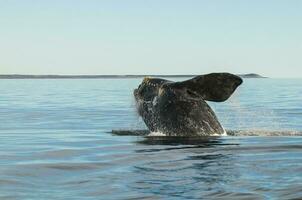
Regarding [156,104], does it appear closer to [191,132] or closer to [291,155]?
[191,132]

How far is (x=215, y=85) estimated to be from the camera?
14.6 metres

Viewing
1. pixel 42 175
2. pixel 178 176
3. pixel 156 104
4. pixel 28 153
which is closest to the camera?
pixel 178 176

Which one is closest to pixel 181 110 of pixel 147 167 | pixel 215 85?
pixel 215 85

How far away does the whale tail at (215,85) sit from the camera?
14.4m

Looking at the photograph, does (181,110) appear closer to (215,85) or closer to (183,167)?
(215,85)

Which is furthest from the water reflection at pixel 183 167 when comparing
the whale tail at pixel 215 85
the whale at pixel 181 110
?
the whale tail at pixel 215 85

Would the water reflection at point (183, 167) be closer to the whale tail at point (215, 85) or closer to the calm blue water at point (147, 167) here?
the calm blue water at point (147, 167)

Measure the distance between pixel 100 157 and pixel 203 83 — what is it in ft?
12.1

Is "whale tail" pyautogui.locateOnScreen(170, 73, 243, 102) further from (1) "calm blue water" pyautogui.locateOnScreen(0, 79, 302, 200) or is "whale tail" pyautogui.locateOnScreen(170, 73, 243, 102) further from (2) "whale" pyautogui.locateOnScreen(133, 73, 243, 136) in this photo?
(1) "calm blue water" pyautogui.locateOnScreen(0, 79, 302, 200)

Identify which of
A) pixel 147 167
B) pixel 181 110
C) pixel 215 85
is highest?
pixel 215 85

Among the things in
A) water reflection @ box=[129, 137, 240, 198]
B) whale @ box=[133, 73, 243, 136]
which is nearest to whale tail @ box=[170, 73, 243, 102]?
whale @ box=[133, 73, 243, 136]

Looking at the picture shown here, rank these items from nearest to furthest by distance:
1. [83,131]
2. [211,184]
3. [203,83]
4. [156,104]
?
[211,184] < [203,83] < [156,104] < [83,131]

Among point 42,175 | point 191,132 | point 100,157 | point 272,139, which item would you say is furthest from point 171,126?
point 42,175

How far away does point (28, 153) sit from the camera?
13.5 m
